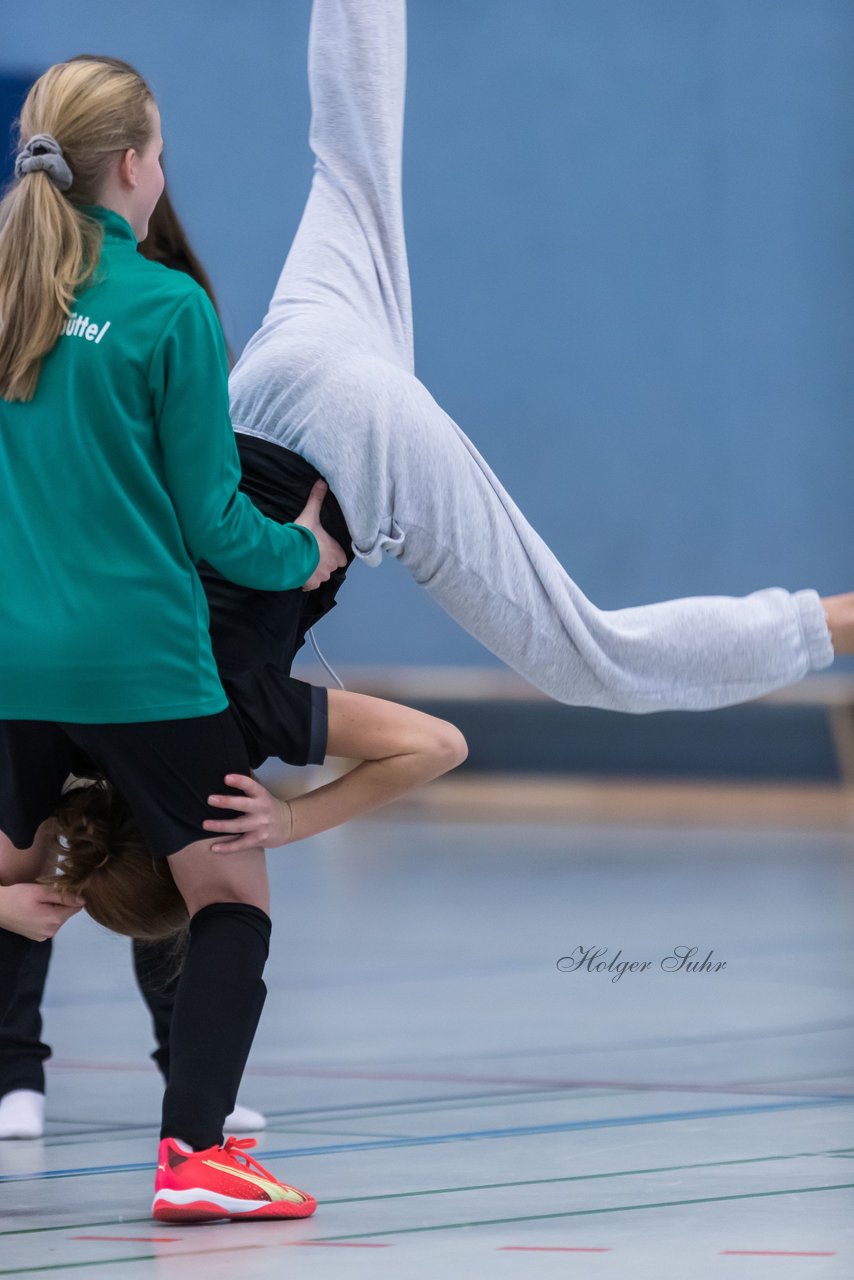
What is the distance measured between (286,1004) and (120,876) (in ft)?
5.60

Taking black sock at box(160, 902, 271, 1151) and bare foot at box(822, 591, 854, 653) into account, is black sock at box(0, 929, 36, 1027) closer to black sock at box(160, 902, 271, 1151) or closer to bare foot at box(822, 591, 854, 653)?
black sock at box(160, 902, 271, 1151)

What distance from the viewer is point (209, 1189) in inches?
83.1

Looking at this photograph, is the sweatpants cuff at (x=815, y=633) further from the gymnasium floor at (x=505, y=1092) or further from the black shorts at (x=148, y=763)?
the black shorts at (x=148, y=763)

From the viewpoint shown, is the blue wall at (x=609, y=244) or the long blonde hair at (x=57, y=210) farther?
the blue wall at (x=609, y=244)

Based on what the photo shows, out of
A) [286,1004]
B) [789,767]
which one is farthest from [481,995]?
[789,767]

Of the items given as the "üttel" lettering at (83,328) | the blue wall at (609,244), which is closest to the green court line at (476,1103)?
the "üttel" lettering at (83,328)

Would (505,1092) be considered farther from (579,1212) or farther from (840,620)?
(840,620)

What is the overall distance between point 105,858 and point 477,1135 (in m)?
0.77

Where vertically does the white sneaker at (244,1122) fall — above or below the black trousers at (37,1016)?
below

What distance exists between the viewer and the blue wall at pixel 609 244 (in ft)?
27.9

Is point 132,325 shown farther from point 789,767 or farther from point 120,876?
point 789,767

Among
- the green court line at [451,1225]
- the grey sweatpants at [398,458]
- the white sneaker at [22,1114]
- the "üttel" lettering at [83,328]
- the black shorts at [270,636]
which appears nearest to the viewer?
the green court line at [451,1225]

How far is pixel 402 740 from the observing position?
232cm

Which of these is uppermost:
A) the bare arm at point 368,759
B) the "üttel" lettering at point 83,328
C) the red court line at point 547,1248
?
the "üttel" lettering at point 83,328
